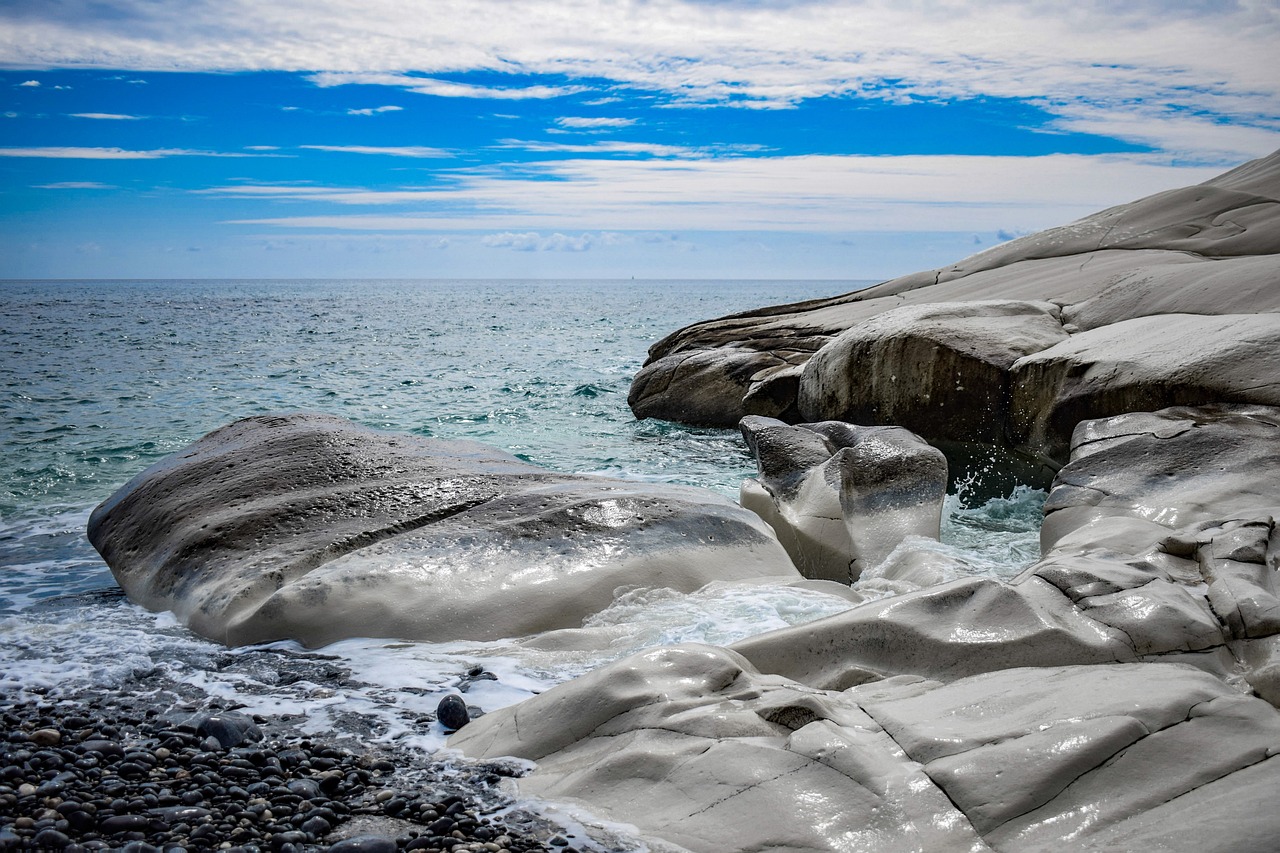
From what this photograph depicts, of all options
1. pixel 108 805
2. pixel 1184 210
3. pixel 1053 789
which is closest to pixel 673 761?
pixel 1053 789

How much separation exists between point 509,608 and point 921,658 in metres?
2.36

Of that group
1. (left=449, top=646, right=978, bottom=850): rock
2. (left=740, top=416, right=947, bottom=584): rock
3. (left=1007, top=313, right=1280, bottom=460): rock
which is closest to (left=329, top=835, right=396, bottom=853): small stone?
(left=449, top=646, right=978, bottom=850): rock

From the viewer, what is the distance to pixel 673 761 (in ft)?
10.0

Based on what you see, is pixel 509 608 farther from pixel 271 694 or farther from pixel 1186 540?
pixel 1186 540

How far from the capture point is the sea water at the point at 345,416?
174 inches

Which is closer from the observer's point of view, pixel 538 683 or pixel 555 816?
pixel 555 816

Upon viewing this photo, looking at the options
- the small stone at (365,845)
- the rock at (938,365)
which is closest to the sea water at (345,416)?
the small stone at (365,845)

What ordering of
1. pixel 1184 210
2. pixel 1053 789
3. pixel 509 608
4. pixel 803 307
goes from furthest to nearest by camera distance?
pixel 803 307 < pixel 1184 210 < pixel 509 608 < pixel 1053 789

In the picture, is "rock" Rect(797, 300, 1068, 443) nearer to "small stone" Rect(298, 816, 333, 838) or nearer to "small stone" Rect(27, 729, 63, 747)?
"small stone" Rect(298, 816, 333, 838)

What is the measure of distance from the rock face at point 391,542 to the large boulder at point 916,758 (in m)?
1.76

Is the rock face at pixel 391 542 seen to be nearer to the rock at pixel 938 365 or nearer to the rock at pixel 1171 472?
the rock at pixel 1171 472

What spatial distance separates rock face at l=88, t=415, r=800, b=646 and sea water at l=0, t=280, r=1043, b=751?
0.62 ft

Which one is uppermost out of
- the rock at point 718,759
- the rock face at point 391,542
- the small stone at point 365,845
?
the rock at point 718,759

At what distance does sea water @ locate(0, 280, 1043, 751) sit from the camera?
4.43 metres
